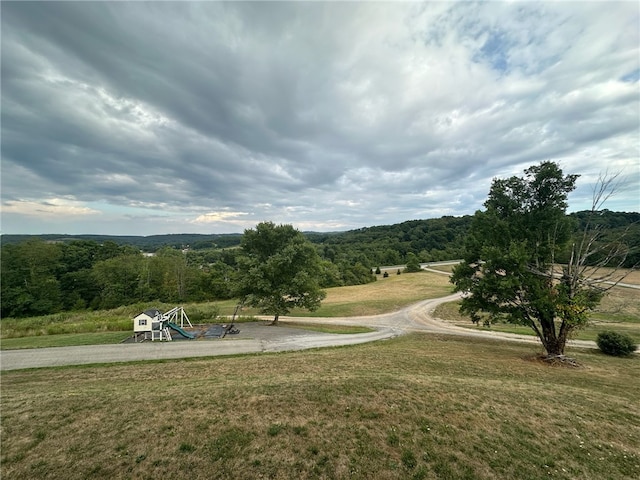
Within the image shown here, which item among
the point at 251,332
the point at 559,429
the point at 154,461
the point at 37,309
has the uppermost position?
the point at 154,461

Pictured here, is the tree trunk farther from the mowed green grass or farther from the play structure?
the play structure

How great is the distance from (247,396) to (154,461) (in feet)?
9.31

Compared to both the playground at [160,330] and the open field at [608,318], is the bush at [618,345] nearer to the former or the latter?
the open field at [608,318]

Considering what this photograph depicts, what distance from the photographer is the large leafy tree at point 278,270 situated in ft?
81.4

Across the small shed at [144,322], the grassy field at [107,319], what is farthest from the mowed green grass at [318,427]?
the grassy field at [107,319]

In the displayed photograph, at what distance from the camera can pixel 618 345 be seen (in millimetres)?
16578

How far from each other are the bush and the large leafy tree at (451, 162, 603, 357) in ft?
13.3

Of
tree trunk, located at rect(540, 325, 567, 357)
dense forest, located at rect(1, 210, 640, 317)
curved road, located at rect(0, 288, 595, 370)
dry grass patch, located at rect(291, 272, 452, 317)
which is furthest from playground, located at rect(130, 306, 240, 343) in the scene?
tree trunk, located at rect(540, 325, 567, 357)

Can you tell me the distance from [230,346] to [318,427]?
1263 cm

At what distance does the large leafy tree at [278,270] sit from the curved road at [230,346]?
2483mm

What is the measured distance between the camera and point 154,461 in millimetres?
5129

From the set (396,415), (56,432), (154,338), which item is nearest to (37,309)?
(154,338)

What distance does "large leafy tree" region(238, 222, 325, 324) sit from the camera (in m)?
24.8

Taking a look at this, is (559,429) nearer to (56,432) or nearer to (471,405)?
(471,405)
